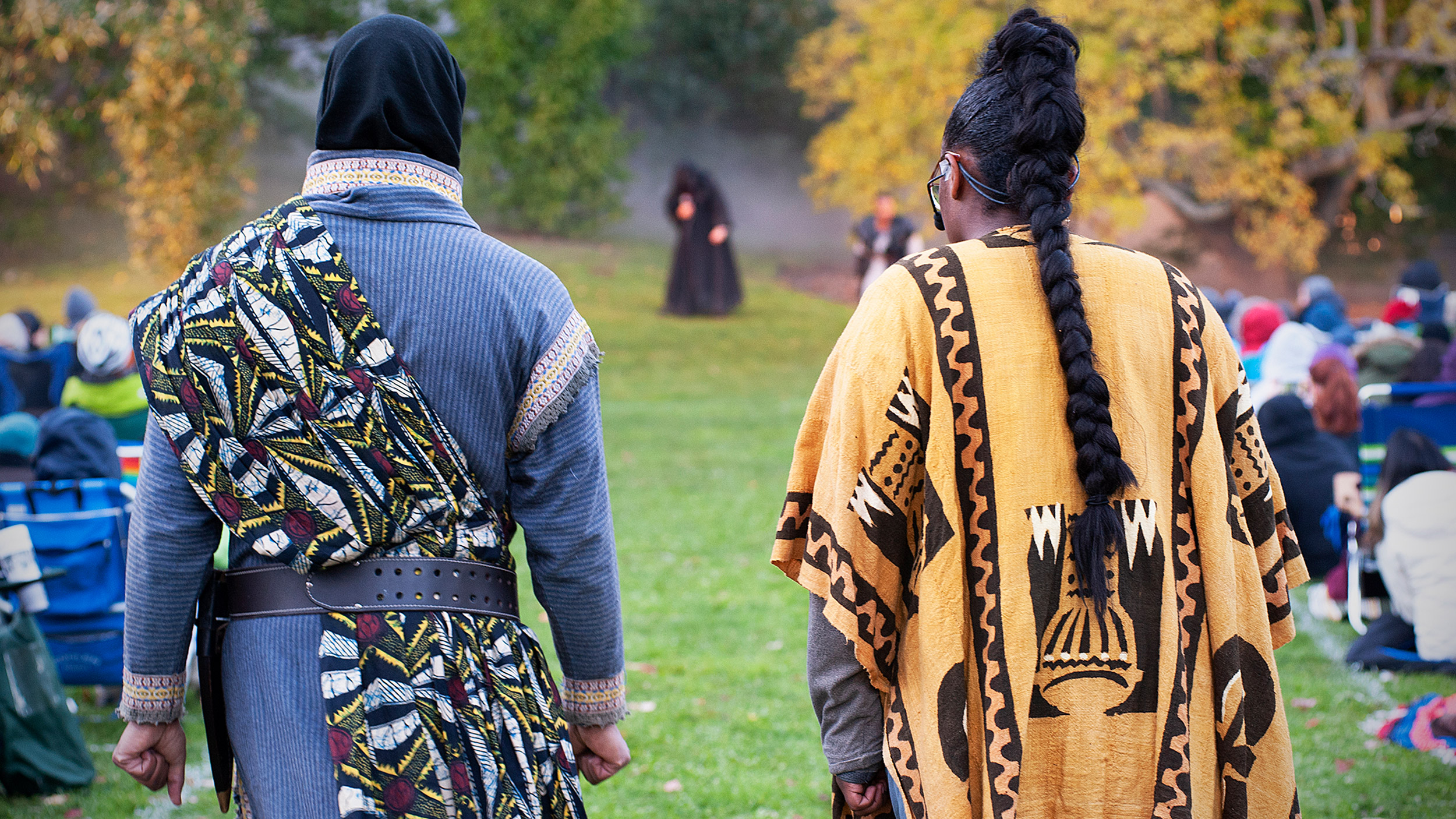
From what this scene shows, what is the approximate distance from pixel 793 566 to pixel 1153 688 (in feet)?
1.84

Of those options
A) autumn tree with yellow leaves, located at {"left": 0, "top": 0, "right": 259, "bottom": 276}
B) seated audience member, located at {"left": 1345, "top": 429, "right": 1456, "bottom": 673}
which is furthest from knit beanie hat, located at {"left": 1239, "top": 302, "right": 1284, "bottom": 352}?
autumn tree with yellow leaves, located at {"left": 0, "top": 0, "right": 259, "bottom": 276}

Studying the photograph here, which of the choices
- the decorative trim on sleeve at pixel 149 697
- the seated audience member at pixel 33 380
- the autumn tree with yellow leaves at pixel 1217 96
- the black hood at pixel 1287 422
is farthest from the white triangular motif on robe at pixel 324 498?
the autumn tree with yellow leaves at pixel 1217 96

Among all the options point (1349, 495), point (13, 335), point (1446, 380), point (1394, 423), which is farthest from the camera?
point (13, 335)

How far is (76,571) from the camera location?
4293 millimetres

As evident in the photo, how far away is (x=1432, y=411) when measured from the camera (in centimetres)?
604

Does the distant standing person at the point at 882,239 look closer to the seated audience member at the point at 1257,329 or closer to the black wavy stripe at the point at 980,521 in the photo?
the seated audience member at the point at 1257,329

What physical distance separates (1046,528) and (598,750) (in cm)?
88

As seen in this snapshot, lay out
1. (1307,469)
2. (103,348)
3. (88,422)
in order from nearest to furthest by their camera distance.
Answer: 1. (88,422)
2. (103,348)
3. (1307,469)

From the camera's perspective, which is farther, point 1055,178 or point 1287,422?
point 1287,422

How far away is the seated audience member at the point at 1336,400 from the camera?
5.89 metres

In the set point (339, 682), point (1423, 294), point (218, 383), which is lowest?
point (339, 682)

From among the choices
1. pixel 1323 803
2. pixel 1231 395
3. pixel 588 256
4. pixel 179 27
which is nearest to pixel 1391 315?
pixel 1323 803

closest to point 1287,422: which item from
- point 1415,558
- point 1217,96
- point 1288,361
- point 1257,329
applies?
point 1415,558

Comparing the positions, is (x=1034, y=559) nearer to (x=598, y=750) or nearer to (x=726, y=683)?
(x=598, y=750)
